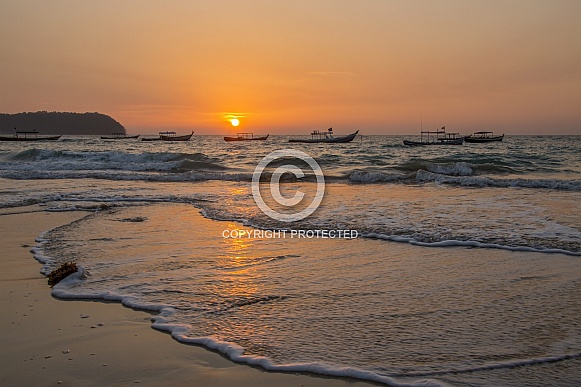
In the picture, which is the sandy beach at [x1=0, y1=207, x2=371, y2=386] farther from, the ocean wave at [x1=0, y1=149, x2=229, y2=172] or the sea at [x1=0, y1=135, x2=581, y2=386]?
the ocean wave at [x1=0, y1=149, x2=229, y2=172]

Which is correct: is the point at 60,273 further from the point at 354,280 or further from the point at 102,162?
the point at 102,162

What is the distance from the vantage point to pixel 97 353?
4316 mm

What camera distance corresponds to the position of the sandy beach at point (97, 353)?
152 inches

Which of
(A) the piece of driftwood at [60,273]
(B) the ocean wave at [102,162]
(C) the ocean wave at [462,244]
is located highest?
(B) the ocean wave at [102,162]

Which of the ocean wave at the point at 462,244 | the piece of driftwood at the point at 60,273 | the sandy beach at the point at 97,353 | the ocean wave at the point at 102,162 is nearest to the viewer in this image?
the sandy beach at the point at 97,353

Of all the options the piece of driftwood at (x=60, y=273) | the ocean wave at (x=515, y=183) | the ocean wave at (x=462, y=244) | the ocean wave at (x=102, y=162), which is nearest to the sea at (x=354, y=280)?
the ocean wave at (x=462, y=244)

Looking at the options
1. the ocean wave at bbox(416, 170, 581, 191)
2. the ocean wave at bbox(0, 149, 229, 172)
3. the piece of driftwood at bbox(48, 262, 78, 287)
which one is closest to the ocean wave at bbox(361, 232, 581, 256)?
the piece of driftwood at bbox(48, 262, 78, 287)

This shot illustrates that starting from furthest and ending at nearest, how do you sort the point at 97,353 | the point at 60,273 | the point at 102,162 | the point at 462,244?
the point at 102,162, the point at 462,244, the point at 60,273, the point at 97,353

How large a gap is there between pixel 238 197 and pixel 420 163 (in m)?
18.4

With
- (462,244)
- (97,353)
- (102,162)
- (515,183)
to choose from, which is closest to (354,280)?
(462,244)

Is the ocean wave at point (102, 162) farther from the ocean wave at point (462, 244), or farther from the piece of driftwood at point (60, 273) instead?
the piece of driftwood at point (60, 273)

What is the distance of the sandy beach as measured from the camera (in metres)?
3.86

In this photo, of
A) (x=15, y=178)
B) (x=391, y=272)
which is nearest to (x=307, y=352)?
(x=391, y=272)

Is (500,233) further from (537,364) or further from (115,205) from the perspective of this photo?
(115,205)
